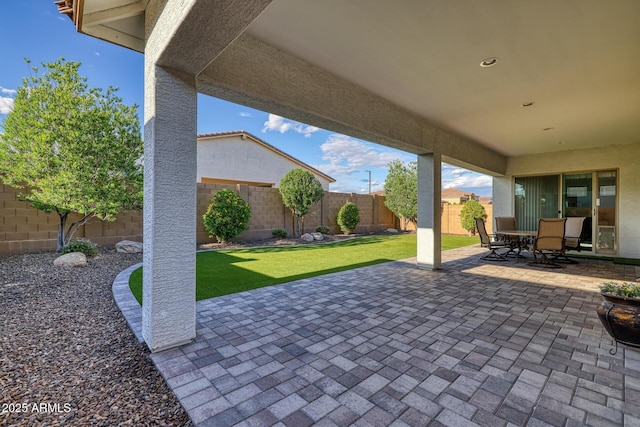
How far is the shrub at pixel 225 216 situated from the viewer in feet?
30.8

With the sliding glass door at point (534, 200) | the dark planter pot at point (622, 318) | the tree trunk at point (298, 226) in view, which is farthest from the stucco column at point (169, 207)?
the sliding glass door at point (534, 200)

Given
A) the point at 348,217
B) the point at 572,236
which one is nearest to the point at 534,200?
the point at 572,236

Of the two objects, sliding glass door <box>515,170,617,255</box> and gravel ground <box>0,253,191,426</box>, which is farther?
sliding glass door <box>515,170,617,255</box>

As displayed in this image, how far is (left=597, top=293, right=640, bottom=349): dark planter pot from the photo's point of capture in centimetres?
254

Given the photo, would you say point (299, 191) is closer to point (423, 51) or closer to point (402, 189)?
point (402, 189)

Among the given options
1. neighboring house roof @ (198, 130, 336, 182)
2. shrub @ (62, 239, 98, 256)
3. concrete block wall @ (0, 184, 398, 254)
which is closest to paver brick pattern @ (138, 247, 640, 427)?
shrub @ (62, 239, 98, 256)

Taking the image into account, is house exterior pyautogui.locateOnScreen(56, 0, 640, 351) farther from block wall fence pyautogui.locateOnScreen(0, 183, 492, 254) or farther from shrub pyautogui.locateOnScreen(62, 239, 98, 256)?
block wall fence pyautogui.locateOnScreen(0, 183, 492, 254)

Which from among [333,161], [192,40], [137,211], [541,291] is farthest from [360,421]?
[333,161]

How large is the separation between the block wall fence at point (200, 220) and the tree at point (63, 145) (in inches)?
16.2

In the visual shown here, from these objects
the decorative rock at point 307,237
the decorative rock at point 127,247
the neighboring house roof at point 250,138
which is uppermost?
the neighboring house roof at point 250,138

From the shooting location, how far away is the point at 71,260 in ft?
18.4

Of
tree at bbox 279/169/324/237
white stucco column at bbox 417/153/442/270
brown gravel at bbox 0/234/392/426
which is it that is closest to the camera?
brown gravel at bbox 0/234/392/426

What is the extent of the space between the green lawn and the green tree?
224 inches

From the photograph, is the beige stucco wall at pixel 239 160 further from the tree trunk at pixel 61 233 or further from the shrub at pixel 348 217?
the tree trunk at pixel 61 233
